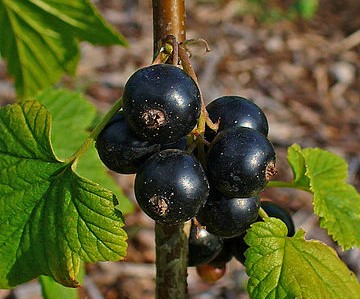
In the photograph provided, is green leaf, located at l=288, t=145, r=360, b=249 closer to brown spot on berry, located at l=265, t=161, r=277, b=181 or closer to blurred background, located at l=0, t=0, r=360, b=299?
brown spot on berry, located at l=265, t=161, r=277, b=181

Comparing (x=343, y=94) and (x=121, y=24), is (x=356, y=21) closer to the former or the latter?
(x=343, y=94)

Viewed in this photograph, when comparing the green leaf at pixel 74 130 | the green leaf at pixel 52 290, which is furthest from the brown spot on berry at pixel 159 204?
the green leaf at pixel 74 130

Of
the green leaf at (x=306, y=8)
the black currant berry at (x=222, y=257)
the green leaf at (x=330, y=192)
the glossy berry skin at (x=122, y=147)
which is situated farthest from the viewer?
the green leaf at (x=306, y=8)

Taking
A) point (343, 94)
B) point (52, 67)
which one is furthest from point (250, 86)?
point (52, 67)

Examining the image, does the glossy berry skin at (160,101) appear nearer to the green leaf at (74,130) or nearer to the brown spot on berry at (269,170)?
the brown spot on berry at (269,170)

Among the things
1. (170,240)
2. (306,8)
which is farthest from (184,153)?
(306,8)

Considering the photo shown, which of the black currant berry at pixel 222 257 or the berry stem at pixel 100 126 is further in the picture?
the black currant berry at pixel 222 257

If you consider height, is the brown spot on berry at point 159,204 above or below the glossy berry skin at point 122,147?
below
